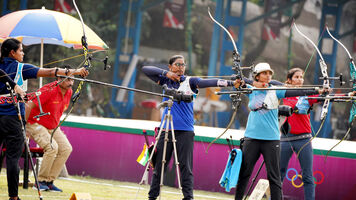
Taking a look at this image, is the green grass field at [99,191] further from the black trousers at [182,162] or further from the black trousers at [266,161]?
the black trousers at [266,161]

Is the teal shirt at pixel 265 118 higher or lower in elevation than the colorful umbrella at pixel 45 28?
lower

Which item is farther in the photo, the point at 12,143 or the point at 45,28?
the point at 45,28

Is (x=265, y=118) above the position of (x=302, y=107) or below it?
below

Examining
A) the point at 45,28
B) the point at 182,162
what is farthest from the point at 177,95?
the point at 45,28

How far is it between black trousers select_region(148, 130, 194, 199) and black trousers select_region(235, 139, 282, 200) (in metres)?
0.48

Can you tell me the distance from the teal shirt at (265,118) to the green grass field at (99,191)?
1.72m

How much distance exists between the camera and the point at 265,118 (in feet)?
17.8

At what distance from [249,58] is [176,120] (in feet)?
18.3

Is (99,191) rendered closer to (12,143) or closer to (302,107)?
(12,143)

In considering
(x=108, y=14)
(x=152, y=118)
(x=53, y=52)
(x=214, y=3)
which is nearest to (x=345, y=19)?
(x=214, y=3)

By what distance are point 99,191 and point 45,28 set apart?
2100mm

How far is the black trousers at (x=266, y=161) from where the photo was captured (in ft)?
17.6

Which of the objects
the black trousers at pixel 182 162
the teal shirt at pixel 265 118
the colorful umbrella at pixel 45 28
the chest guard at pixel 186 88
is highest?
the colorful umbrella at pixel 45 28

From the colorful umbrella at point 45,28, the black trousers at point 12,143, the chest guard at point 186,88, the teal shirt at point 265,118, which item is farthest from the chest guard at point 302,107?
the black trousers at point 12,143
